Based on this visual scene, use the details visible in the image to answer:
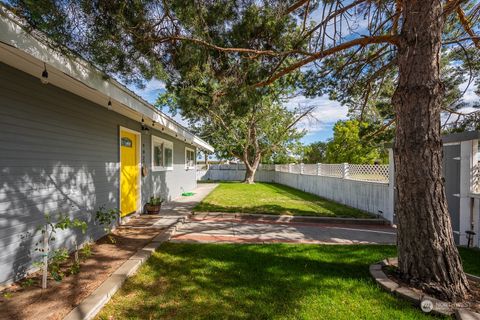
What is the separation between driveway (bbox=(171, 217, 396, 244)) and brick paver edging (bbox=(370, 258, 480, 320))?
2.02m

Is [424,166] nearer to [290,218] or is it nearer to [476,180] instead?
[476,180]

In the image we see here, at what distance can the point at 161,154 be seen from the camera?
938 cm

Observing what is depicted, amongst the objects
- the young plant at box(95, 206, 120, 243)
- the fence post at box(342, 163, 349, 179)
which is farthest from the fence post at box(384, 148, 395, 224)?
the young plant at box(95, 206, 120, 243)

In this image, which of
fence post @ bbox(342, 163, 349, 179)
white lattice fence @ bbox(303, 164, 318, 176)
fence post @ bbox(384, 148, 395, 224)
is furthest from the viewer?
white lattice fence @ bbox(303, 164, 318, 176)

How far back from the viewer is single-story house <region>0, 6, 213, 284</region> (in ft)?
9.73

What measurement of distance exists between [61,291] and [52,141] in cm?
214

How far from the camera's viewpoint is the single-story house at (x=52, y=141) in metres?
2.96

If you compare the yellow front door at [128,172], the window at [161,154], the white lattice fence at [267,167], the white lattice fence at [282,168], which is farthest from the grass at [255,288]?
the white lattice fence at [267,167]

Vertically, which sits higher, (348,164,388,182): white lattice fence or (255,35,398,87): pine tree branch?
(255,35,398,87): pine tree branch

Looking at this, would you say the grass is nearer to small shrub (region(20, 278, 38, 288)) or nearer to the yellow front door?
small shrub (region(20, 278, 38, 288))

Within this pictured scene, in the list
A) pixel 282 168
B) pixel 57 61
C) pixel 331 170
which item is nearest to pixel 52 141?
pixel 57 61

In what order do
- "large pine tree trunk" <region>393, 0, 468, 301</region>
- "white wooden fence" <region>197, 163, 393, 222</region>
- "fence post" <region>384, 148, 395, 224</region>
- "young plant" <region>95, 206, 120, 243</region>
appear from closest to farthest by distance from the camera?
"large pine tree trunk" <region>393, 0, 468, 301</region> < "young plant" <region>95, 206, 120, 243</region> < "fence post" <region>384, 148, 395, 224</region> < "white wooden fence" <region>197, 163, 393, 222</region>

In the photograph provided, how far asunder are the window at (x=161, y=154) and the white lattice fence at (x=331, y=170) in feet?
22.6

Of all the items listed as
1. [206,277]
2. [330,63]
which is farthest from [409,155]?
[330,63]
